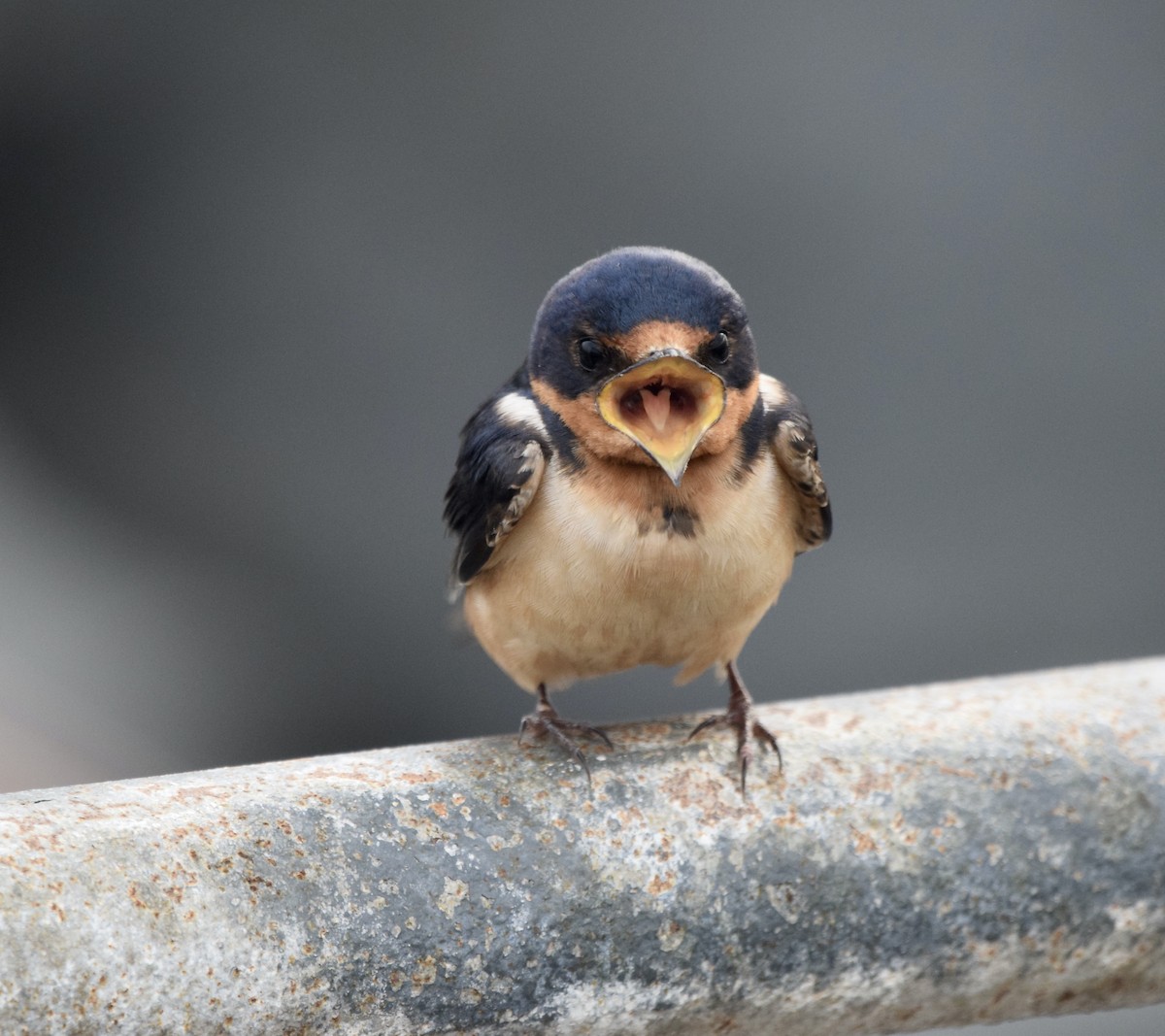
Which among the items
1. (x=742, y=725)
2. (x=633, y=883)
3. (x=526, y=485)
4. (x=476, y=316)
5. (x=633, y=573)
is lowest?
(x=633, y=883)

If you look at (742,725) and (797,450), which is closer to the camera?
(742,725)

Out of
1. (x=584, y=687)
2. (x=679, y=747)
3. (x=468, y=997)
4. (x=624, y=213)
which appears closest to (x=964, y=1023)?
(x=679, y=747)

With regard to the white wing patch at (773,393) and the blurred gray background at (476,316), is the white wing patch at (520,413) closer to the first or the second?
the white wing patch at (773,393)

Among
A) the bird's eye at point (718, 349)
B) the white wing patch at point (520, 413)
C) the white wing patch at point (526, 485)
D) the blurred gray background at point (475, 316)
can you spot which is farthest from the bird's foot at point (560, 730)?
the blurred gray background at point (475, 316)

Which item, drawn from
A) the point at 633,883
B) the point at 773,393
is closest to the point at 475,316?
the point at 773,393

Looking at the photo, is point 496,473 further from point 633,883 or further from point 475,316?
point 475,316

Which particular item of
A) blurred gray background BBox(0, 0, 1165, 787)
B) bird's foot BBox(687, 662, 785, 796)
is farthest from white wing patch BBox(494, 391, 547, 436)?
blurred gray background BBox(0, 0, 1165, 787)

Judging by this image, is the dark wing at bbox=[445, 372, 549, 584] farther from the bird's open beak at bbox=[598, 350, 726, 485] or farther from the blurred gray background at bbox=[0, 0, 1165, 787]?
the blurred gray background at bbox=[0, 0, 1165, 787]
